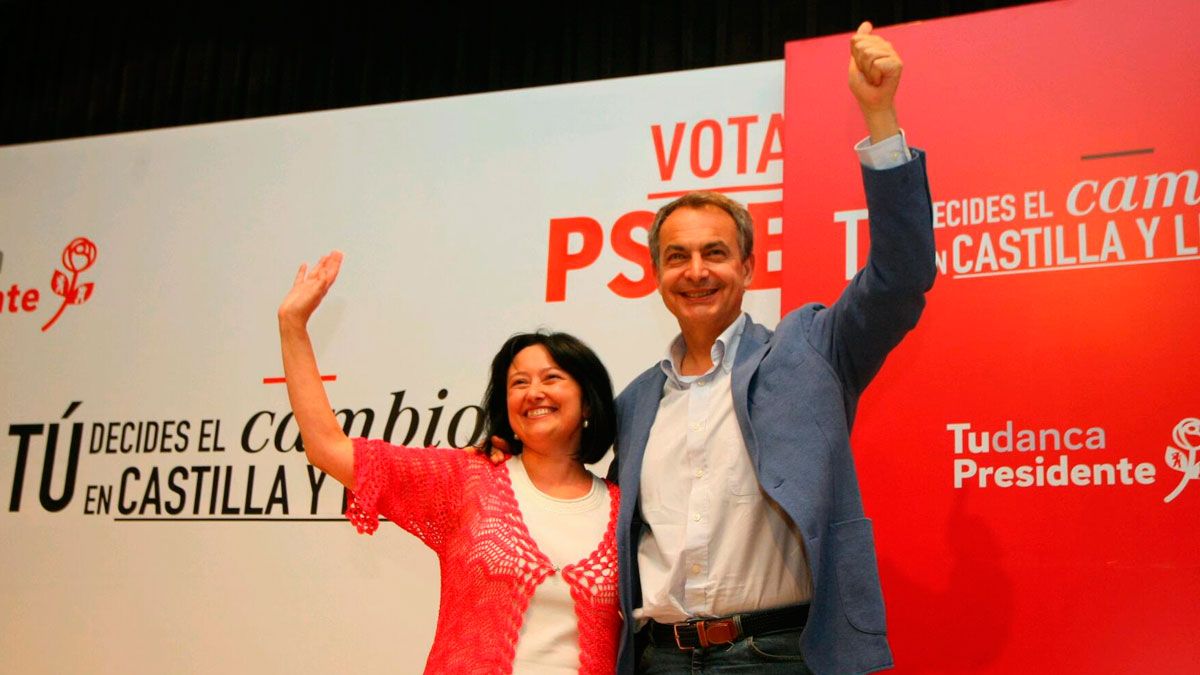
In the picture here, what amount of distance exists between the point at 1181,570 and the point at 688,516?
112 cm

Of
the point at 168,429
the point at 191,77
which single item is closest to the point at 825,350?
the point at 168,429

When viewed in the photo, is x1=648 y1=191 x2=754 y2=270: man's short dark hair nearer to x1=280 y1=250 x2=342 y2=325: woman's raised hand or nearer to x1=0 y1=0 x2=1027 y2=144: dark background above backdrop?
x1=280 y1=250 x2=342 y2=325: woman's raised hand

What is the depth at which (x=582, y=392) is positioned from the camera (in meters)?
2.41

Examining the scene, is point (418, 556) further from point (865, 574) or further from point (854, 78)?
point (854, 78)

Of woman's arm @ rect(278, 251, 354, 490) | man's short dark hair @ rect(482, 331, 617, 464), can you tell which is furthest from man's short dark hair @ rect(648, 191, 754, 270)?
woman's arm @ rect(278, 251, 354, 490)

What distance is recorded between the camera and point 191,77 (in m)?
4.82

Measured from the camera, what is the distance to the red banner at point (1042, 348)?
8.43 feet

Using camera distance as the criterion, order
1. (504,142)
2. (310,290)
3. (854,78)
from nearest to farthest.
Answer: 1. (854,78)
2. (310,290)
3. (504,142)

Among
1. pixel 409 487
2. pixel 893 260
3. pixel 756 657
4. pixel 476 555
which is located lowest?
pixel 756 657

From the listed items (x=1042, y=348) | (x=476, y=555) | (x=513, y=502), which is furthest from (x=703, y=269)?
(x=1042, y=348)

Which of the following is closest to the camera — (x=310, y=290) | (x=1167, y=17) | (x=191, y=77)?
(x=310, y=290)

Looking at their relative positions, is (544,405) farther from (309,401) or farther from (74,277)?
(74,277)

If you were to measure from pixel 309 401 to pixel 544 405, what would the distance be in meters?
0.44

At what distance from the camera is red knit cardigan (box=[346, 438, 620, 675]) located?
7.06ft
